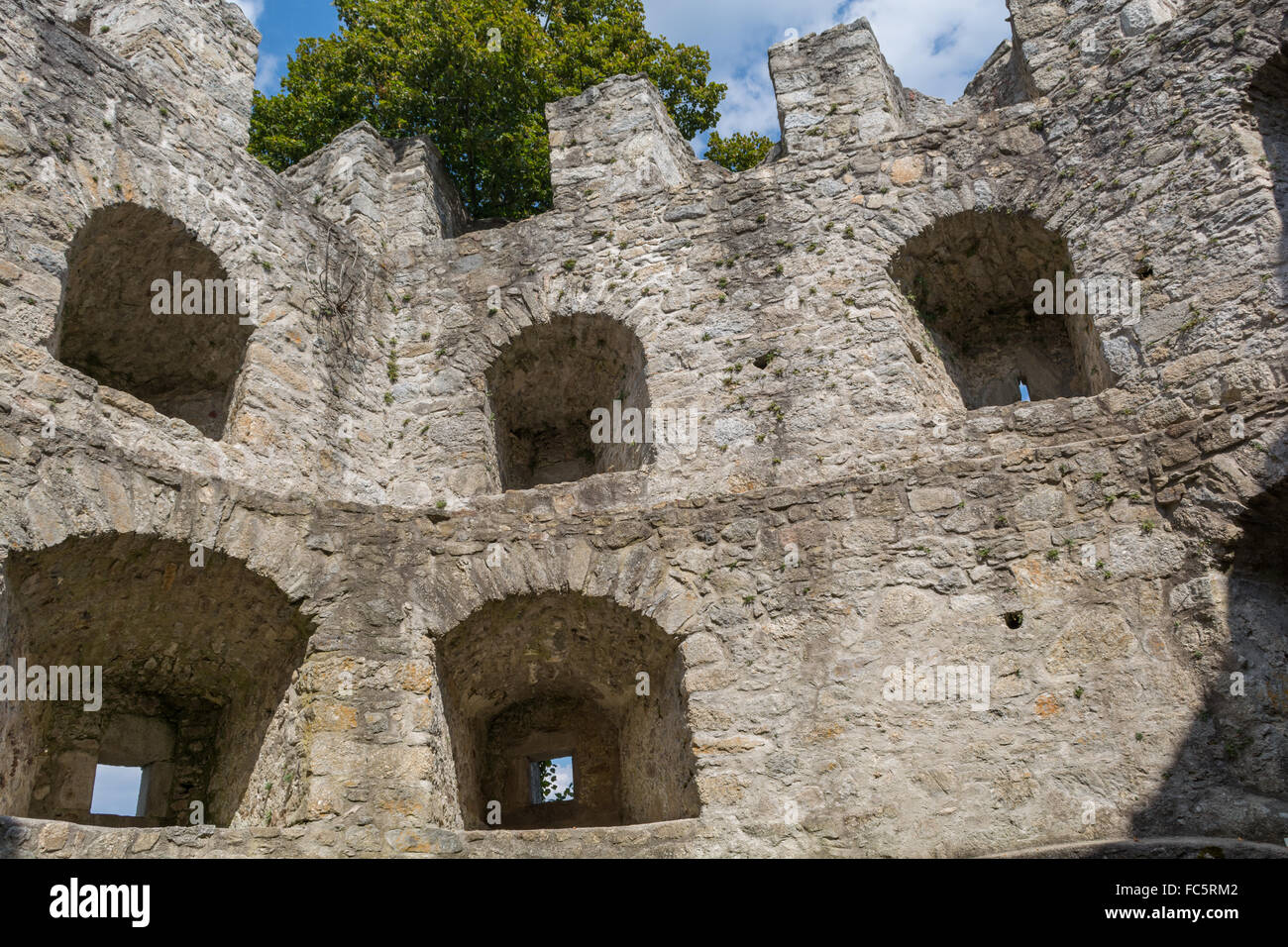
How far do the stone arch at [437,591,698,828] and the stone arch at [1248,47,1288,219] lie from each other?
5564 millimetres

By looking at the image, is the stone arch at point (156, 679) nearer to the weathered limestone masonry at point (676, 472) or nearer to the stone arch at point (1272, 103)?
the weathered limestone masonry at point (676, 472)

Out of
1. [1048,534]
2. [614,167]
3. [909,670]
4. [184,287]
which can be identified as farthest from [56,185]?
[1048,534]

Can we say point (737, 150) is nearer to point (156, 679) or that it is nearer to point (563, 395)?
point (563, 395)

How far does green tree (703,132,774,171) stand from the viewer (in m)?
16.0

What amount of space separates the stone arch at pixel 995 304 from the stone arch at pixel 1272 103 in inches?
60.1

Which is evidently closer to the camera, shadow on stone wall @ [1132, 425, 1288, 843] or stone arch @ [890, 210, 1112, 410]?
shadow on stone wall @ [1132, 425, 1288, 843]

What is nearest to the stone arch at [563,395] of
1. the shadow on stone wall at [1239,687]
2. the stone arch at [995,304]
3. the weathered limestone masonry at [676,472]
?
the weathered limestone masonry at [676,472]

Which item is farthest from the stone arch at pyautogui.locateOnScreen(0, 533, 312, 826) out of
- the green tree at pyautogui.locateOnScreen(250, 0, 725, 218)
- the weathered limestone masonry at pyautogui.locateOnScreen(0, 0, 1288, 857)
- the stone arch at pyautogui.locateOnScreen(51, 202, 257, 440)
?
the green tree at pyautogui.locateOnScreen(250, 0, 725, 218)

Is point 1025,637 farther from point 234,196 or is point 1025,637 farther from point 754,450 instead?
point 234,196

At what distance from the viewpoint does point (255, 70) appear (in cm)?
961

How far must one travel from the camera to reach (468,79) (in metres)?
14.2

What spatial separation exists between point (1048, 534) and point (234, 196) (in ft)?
21.3

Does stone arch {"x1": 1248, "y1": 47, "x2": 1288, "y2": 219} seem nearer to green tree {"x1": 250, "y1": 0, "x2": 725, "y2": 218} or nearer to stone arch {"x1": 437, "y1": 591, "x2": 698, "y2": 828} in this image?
stone arch {"x1": 437, "y1": 591, "x2": 698, "y2": 828}

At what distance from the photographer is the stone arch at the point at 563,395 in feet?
30.1
